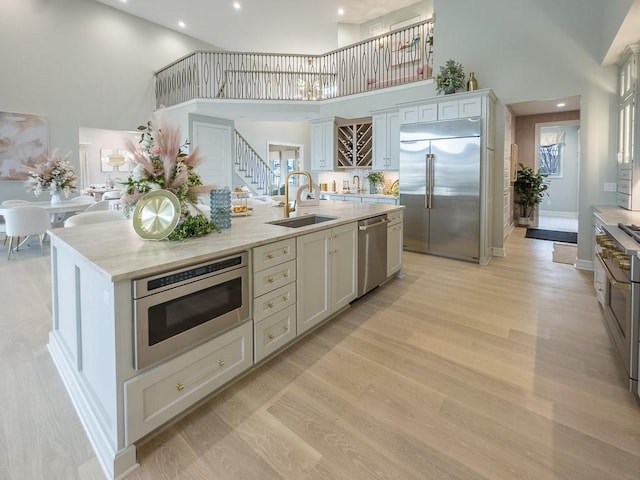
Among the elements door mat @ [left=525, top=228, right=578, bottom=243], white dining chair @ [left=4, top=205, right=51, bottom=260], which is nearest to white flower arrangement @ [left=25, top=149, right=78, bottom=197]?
white dining chair @ [left=4, top=205, right=51, bottom=260]

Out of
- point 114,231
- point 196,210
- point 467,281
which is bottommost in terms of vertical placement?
point 467,281

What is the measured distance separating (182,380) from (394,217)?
281 centimetres

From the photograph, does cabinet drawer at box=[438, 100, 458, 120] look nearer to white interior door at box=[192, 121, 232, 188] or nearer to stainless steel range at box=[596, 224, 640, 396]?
stainless steel range at box=[596, 224, 640, 396]

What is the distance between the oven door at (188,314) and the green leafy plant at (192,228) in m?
0.39

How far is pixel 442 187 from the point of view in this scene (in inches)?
201

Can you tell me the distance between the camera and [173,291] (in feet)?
5.01

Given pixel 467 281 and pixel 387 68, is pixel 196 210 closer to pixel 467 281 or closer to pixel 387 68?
pixel 467 281

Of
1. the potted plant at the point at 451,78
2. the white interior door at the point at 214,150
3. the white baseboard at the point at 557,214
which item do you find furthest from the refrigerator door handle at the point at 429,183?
the white baseboard at the point at 557,214

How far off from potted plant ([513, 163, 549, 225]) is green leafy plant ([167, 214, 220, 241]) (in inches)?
306

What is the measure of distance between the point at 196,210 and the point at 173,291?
2.69 feet

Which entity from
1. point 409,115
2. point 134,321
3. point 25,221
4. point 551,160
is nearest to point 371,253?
point 134,321

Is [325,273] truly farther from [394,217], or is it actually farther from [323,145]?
[323,145]

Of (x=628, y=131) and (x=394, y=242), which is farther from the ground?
(x=628, y=131)

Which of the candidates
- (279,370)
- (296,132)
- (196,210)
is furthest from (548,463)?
(296,132)
